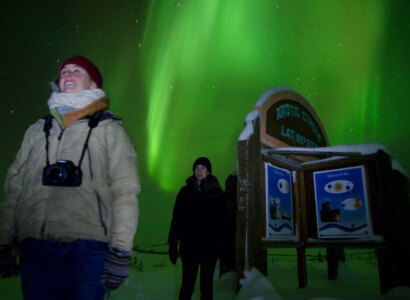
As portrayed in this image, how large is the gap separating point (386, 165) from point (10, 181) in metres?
5.54

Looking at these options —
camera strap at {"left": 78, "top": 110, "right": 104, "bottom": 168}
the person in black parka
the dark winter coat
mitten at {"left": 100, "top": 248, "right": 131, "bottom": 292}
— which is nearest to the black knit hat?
the person in black parka

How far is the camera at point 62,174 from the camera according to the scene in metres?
1.53

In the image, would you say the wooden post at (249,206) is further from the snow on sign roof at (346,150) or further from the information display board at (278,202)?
the snow on sign roof at (346,150)

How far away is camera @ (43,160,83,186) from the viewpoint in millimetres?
1532

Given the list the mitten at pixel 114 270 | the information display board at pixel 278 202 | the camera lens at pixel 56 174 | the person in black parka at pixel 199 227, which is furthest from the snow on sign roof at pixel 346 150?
the camera lens at pixel 56 174

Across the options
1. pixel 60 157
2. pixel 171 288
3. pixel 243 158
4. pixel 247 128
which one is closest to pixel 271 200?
pixel 243 158

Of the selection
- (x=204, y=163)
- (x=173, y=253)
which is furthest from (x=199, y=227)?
(x=204, y=163)

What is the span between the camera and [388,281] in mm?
4785

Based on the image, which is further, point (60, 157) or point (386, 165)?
point (386, 165)

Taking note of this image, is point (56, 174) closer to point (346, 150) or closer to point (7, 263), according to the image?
point (7, 263)

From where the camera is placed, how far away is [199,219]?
3805 mm

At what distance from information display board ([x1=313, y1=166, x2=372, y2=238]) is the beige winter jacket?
4820 mm

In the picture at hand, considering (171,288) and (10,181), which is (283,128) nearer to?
(171,288)

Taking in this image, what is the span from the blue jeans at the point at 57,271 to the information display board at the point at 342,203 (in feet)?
16.4
